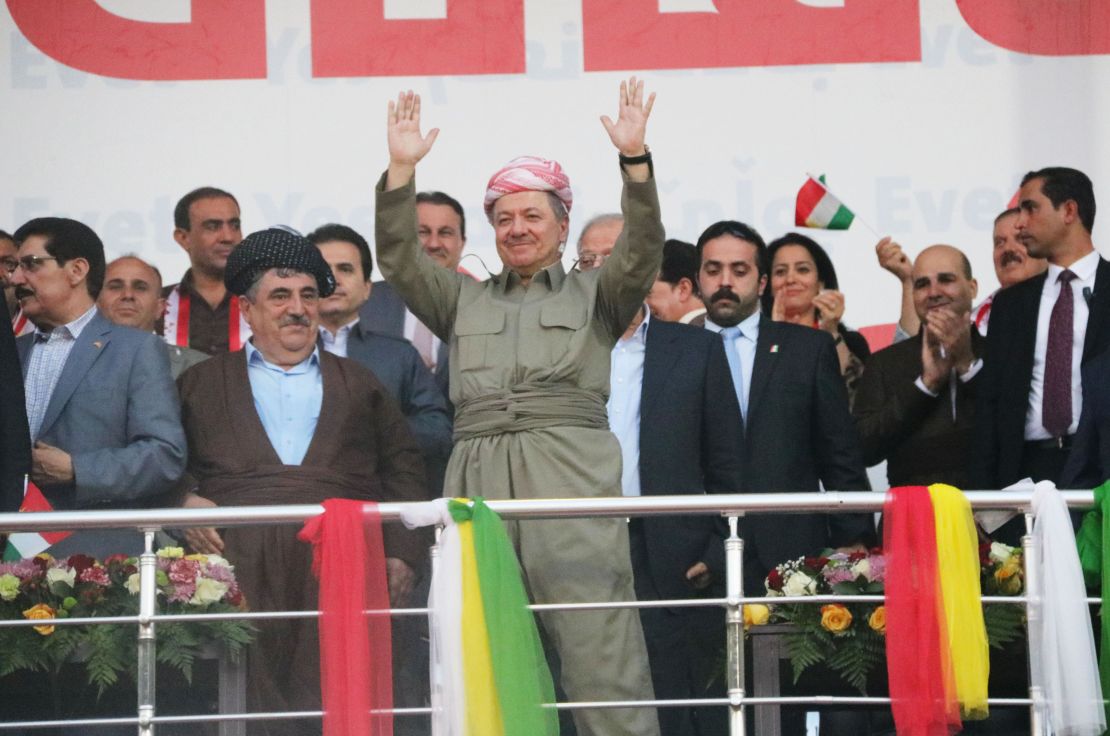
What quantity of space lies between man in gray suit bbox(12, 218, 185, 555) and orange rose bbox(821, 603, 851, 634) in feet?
6.85

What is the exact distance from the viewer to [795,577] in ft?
19.4

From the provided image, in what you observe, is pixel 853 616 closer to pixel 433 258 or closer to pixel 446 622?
pixel 446 622

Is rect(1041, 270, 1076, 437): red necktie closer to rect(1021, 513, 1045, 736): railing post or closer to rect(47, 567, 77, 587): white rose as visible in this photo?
rect(1021, 513, 1045, 736): railing post

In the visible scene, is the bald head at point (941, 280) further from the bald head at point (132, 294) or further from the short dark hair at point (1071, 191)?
the bald head at point (132, 294)

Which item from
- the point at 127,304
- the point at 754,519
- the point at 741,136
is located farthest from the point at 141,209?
the point at 754,519

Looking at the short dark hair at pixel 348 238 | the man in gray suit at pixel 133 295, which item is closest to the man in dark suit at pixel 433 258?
the short dark hair at pixel 348 238

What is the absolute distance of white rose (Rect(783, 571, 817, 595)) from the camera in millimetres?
5855

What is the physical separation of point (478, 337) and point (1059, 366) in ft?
7.28

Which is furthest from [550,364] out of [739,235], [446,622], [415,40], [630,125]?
[415,40]

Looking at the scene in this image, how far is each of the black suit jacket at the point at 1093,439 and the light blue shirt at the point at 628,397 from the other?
55.0 inches

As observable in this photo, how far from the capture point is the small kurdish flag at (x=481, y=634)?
5262 millimetres

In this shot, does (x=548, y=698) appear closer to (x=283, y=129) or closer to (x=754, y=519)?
(x=754, y=519)

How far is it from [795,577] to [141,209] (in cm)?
368

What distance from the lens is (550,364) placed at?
5.80 meters
